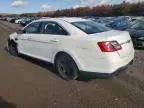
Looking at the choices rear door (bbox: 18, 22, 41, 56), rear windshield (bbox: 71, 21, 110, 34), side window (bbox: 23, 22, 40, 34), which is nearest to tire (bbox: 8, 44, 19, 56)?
rear door (bbox: 18, 22, 41, 56)

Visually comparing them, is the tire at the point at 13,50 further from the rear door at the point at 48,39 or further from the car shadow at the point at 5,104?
the car shadow at the point at 5,104

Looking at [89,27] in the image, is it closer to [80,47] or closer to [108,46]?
[80,47]

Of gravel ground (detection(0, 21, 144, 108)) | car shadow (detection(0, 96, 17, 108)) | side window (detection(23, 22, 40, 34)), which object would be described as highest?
side window (detection(23, 22, 40, 34))

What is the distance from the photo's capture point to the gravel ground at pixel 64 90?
532 cm

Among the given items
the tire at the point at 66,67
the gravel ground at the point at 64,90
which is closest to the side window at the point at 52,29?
the tire at the point at 66,67

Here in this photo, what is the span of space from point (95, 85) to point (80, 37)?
124 cm

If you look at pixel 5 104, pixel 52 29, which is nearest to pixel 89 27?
pixel 52 29

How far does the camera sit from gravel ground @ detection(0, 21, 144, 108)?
210 inches

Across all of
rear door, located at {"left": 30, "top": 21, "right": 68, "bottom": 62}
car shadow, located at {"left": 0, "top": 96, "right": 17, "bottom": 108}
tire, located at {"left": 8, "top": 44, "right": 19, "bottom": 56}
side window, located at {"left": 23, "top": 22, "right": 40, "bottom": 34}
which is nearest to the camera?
car shadow, located at {"left": 0, "top": 96, "right": 17, "bottom": 108}

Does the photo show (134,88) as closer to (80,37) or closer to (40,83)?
(80,37)

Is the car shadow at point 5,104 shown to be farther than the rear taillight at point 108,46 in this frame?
No

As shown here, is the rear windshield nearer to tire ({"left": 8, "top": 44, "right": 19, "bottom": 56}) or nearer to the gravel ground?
the gravel ground

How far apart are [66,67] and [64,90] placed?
3.11ft

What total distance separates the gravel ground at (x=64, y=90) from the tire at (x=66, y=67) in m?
0.18
